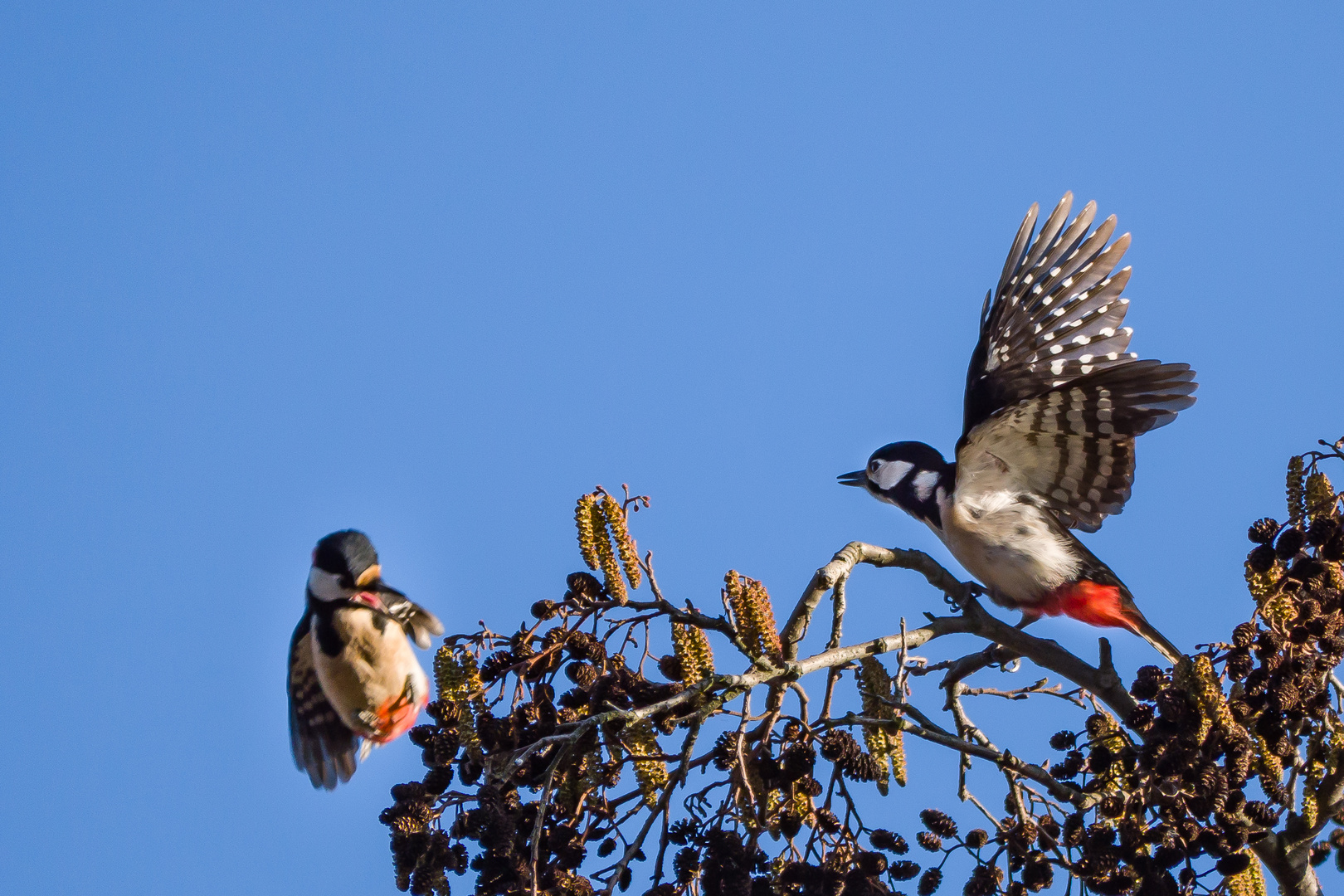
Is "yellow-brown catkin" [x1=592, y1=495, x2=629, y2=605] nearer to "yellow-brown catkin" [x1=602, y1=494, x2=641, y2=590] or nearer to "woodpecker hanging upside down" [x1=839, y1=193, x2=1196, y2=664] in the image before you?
"yellow-brown catkin" [x1=602, y1=494, x2=641, y2=590]

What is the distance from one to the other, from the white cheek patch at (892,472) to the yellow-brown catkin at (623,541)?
70.3 inches

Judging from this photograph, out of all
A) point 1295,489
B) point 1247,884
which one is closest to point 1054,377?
point 1295,489

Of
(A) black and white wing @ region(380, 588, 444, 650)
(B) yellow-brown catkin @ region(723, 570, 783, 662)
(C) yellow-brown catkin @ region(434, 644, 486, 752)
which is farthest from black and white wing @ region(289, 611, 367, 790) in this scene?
(B) yellow-brown catkin @ region(723, 570, 783, 662)

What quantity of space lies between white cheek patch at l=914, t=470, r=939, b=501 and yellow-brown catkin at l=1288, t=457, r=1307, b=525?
1382 millimetres

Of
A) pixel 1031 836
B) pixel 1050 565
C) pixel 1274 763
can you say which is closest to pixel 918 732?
pixel 1031 836

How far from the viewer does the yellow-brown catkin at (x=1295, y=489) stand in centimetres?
272

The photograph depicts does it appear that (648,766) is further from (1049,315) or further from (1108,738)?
(1049,315)

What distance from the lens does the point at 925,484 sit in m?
4.09

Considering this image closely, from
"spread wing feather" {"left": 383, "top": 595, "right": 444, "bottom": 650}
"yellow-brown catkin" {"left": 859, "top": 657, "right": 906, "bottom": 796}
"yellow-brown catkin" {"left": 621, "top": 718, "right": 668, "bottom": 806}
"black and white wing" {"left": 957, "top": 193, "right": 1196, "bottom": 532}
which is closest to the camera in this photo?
"yellow-brown catkin" {"left": 621, "top": 718, "right": 668, "bottom": 806}

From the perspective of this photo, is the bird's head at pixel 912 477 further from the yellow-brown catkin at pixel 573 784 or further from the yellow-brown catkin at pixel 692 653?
the yellow-brown catkin at pixel 573 784

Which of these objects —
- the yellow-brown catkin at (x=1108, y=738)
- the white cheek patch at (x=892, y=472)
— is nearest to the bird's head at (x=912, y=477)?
the white cheek patch at (x=892, y=472)

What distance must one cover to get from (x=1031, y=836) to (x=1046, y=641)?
748 millimetres

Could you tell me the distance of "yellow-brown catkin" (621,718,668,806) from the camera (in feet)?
7.49

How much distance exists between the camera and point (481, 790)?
85.3 inches
